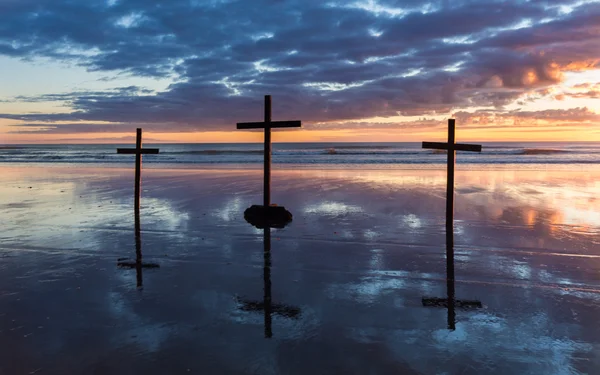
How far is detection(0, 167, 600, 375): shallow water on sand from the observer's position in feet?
15.2

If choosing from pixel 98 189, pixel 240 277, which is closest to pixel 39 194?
pixel 98 189

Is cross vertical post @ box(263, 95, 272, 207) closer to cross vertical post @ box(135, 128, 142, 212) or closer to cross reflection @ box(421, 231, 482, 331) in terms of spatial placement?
cross vertical post @ box(135, 128, 142, 212)

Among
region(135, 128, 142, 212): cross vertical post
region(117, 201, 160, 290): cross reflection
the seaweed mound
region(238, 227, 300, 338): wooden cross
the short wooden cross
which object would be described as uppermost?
region(135, 128, 142, 212): cross vertical post

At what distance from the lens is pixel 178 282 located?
7.12m

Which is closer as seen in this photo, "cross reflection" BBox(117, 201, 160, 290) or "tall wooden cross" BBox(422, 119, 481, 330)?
"tall wooden cross" BBox(422, 119, 481, 330)

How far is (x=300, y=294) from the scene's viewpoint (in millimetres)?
6566

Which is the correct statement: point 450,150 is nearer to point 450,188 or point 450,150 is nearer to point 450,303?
point 450,188

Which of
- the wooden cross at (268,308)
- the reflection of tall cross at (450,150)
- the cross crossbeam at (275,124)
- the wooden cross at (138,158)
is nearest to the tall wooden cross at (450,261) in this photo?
the reflection of tall cross at (450,150)

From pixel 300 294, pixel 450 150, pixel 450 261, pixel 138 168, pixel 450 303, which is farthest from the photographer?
pixel 138 168

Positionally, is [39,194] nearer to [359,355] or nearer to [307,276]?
[307,276]

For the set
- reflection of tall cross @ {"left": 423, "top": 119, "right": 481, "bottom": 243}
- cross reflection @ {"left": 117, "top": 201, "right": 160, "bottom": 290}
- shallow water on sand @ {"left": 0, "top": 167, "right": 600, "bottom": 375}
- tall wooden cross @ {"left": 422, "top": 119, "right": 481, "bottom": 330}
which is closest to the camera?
shallow water on sand @ {"left": 0, "top": 167, "right": 600, "bottom": 375}

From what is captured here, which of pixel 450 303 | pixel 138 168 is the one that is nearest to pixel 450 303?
pixel 450 303

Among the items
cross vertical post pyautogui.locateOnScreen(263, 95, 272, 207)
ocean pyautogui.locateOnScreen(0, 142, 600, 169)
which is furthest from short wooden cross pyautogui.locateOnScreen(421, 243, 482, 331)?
ocean pyautogui.locateOnScreen(0, 142, 600, 169)

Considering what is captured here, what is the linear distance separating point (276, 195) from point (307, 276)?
11592 mm
